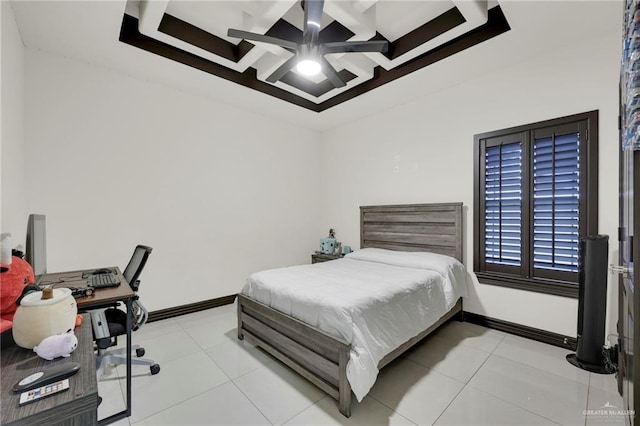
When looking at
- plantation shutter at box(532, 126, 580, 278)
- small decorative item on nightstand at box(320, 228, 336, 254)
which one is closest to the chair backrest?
small decorative item on nightstand at box(320, 228, 336, 254)

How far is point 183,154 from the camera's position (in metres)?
3.62

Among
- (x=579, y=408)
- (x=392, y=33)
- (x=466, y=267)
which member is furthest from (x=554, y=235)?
(x=392, y=33)

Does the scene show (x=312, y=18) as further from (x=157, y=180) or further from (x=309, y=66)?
(x=157, y=180)

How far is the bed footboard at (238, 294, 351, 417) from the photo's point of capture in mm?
1824

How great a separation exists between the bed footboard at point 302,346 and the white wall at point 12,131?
1.92m

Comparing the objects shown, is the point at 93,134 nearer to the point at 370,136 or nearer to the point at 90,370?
the point at 90,370

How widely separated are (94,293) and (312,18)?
242cm

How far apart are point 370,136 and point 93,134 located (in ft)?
11.9

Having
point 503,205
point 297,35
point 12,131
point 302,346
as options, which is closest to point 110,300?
point 302,346

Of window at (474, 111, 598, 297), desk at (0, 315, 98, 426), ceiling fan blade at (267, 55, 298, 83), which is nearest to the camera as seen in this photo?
desk at (0, 315, 98, 426)

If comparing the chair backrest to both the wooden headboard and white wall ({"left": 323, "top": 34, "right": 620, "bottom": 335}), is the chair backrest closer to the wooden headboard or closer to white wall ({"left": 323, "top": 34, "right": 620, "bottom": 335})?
the wooden headboard

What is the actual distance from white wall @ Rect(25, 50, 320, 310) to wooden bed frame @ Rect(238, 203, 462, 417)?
4.29 ft

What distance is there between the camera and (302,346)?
7.06 feet

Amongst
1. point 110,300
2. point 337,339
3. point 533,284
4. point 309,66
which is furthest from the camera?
point 533,284
